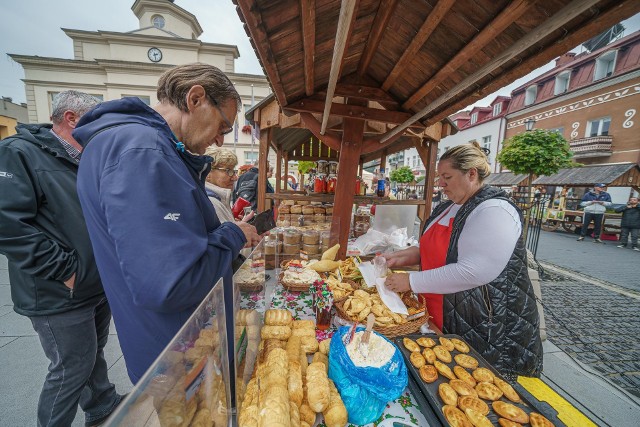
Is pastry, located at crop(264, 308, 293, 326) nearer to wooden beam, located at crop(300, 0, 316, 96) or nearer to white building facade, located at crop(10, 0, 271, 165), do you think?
wooden beam, located at crop(300, 0, 316, 96)

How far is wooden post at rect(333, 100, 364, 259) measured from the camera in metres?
2.92

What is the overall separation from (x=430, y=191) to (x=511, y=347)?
10.0ft

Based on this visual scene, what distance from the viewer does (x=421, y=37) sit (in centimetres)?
155

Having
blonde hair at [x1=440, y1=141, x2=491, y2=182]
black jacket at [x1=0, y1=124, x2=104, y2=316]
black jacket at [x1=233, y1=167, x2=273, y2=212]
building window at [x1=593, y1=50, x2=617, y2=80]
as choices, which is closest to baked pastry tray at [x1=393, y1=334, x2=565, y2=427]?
blonde hair at [x1=440, y1=141, x2=491, y2=182]

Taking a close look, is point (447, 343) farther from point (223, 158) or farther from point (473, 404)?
point (223, 158)

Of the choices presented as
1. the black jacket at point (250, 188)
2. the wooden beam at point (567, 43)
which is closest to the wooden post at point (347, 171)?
the wooden beam at point (567, 43)

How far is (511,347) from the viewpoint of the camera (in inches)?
70.1

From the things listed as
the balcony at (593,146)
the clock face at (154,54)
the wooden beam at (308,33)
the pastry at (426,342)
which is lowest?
the pastry at (426,342)

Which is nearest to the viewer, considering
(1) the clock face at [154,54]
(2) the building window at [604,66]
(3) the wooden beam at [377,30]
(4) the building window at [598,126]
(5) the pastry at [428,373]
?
(5) the pastry at [428,373]

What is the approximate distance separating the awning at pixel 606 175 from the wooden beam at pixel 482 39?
52.3ft

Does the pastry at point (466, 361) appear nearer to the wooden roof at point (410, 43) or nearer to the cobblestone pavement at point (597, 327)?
the wooden roof at point (410, 43)

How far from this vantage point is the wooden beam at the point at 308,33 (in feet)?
3.79

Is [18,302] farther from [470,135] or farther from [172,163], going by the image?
[470,135]

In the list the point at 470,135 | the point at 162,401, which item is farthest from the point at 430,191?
the point at 470,135
